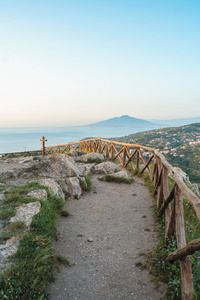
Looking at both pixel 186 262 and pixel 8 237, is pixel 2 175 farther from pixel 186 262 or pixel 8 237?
pixel 186 262

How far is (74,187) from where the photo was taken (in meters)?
7.00

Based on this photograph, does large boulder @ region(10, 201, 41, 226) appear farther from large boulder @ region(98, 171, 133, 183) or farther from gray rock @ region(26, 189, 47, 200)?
large boulder @ region(98, 171, 133, 183)

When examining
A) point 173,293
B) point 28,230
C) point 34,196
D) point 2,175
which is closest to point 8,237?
point 28,230

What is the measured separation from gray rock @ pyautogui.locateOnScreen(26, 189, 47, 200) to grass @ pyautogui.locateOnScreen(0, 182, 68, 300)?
557mm

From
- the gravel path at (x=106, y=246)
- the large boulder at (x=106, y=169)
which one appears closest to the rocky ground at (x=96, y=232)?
the gravel path at (x=106, y=246)

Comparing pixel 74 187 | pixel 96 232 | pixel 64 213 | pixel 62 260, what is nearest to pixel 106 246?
pixel 96 232

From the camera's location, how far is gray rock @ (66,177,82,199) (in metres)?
6.88

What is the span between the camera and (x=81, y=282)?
3168 millimetres

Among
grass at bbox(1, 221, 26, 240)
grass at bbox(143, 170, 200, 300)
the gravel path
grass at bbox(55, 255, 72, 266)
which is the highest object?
grass at bbox(1, 221, 26, 240)

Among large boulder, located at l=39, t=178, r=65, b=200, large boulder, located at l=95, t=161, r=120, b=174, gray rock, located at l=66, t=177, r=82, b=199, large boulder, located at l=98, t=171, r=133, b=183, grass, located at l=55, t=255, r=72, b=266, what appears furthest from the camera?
large boulder, located at l=95, t=161, r=120, b=174

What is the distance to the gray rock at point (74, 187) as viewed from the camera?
22.6 feet

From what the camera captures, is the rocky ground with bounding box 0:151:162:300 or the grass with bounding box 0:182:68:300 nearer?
the grass with bounding box 0:182:68:300

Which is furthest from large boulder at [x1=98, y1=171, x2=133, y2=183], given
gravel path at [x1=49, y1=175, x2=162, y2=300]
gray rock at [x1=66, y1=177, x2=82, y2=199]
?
gray rock at [x1=66, y1=177, x2=82, y2=199]

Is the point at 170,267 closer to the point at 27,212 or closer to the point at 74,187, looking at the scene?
the point at 27,212
